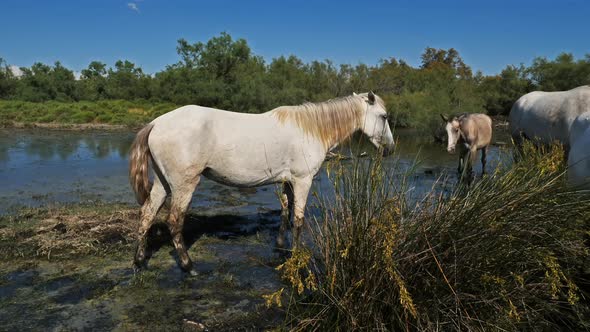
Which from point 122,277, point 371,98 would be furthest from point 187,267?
point 371,98

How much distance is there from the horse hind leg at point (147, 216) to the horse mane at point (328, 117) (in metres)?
1.67

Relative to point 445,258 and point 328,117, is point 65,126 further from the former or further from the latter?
point 445,258

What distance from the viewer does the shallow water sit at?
711 cm

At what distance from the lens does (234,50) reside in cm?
3922

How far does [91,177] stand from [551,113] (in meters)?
10.0

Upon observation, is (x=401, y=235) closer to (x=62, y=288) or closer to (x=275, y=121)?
(x=275, y=121)

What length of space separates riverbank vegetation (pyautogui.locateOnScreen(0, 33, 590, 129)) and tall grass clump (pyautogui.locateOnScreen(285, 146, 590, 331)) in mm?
16203

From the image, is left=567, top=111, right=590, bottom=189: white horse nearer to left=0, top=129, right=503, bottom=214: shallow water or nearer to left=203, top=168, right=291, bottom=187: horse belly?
left=0, top=129, right=503, bottom=214: shallow water

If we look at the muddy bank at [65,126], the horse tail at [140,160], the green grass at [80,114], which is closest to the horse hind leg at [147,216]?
the horse tail at [140,160]

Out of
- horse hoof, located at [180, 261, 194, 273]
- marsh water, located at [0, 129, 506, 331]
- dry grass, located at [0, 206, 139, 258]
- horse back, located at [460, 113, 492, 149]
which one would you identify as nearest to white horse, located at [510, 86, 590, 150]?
marsh water, located at [0, 129, 506, 331]

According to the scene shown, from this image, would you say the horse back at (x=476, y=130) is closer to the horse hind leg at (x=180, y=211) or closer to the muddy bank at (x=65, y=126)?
the horse hind leg at (x=180, y=211)

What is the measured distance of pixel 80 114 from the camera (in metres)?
29.1

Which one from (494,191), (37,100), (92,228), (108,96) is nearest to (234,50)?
(108,96)

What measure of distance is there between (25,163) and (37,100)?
3789 cm
